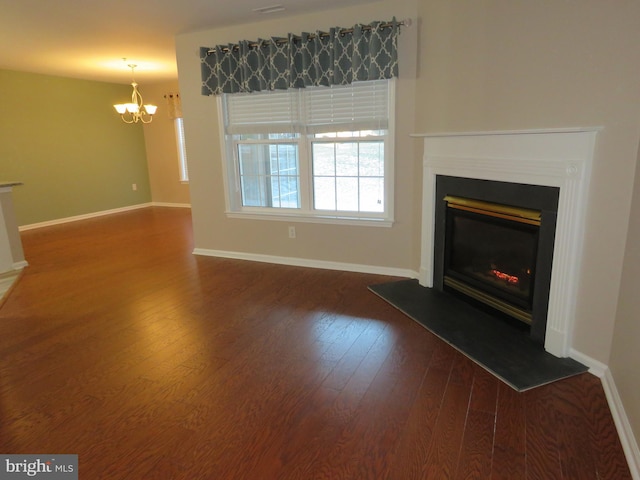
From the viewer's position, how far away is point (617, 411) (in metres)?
1.83

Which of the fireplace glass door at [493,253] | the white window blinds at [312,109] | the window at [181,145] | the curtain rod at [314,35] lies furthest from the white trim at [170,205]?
the fireplace glass door at [493,253]

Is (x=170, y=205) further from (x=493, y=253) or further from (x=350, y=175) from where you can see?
(x=493, y=253)

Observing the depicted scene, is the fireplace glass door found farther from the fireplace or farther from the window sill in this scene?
the window sill

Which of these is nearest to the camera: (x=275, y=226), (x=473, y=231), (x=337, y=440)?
(x=337, y=440)

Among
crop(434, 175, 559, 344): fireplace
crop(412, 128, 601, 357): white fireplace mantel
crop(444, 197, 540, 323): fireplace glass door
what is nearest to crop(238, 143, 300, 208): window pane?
crop(434, 175, 559, 344): fireplace

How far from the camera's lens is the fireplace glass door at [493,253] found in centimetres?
257

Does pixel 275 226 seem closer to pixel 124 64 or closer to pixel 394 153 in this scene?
pixel 394 153

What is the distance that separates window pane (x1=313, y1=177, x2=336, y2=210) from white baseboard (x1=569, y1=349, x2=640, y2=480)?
7.99 feet

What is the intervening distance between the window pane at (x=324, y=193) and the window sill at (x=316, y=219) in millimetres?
120

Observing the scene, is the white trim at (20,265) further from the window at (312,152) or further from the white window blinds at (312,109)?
the white window blinds at (312,109)

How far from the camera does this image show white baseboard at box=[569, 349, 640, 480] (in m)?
1.56

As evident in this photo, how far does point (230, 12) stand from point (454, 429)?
145 inches

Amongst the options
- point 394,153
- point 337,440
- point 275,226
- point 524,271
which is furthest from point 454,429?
point 275,226

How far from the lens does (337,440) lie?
1.74 m
